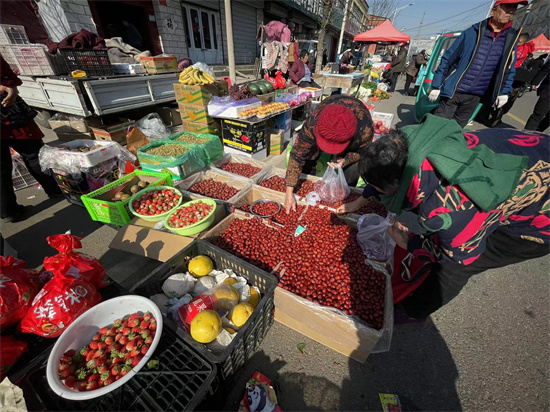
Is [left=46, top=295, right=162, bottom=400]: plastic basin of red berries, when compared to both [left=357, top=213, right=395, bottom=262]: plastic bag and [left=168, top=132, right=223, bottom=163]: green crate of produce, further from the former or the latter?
[left=168, top=132, right=223, bottom=163]: green crate of produce

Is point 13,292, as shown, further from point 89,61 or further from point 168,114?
point 168,114

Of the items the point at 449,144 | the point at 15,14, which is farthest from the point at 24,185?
the point at 449,144

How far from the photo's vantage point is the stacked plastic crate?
4.95m

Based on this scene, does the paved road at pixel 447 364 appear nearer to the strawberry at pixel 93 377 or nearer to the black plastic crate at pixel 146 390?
the black plastic crate at pixel 146 390

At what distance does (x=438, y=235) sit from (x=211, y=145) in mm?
3781

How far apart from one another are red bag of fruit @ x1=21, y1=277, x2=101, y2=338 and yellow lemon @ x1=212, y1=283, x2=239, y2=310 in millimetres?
905

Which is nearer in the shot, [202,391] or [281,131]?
[202,391]

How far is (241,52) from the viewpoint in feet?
47.0

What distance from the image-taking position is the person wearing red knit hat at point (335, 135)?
2.12 m

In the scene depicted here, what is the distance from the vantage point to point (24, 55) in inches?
198

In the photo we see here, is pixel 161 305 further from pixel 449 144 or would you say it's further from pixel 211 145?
pixel 211 145

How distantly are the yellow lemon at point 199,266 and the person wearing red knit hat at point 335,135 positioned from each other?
4.19 feet

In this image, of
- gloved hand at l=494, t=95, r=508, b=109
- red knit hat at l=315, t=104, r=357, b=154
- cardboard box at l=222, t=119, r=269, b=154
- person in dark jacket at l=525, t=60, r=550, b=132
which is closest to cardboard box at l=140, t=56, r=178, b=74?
cardboard box at l=222, t=119, r=269, b=154

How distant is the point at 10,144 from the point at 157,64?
4338 millimetres
